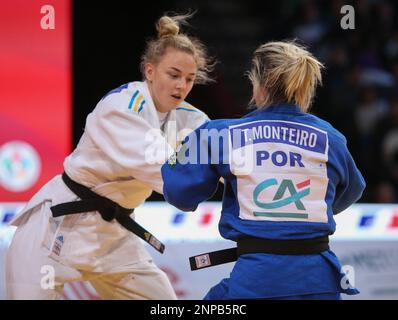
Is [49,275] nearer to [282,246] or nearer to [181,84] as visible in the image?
[181,84]

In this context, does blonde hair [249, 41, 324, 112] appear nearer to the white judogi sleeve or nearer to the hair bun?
the white judogi sleeve

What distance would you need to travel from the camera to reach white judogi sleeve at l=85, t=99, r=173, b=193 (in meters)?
3.62

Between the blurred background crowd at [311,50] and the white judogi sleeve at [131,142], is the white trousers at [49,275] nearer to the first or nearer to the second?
the white judogi sleeve at [131,142]

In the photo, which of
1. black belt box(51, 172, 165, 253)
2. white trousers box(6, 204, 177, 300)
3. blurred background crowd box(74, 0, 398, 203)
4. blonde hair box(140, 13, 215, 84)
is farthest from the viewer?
blurred background crowd box(74, 0, 398, 203)

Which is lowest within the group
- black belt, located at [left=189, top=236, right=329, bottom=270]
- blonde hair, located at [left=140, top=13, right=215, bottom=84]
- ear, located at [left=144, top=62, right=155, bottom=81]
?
black belt, located at [left=189, top=236, right=329, bottom=270]

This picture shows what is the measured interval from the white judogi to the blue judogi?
0.54 m

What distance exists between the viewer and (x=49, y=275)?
3830 mm

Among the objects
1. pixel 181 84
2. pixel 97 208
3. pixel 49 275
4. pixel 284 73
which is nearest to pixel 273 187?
pixel 284 73

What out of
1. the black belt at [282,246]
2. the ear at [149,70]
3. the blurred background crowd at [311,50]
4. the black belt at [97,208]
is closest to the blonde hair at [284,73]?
the black belt at [282,246]

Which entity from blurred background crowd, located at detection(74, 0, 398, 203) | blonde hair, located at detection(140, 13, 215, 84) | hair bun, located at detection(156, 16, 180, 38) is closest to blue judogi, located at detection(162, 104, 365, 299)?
blonde hair, located at detection(140, 13, 215, 84)

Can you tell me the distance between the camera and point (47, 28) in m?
6.31

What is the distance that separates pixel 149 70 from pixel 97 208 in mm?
819

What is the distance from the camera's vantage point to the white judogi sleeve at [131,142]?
3.62m

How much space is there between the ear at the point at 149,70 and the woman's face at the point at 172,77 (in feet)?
0.17
